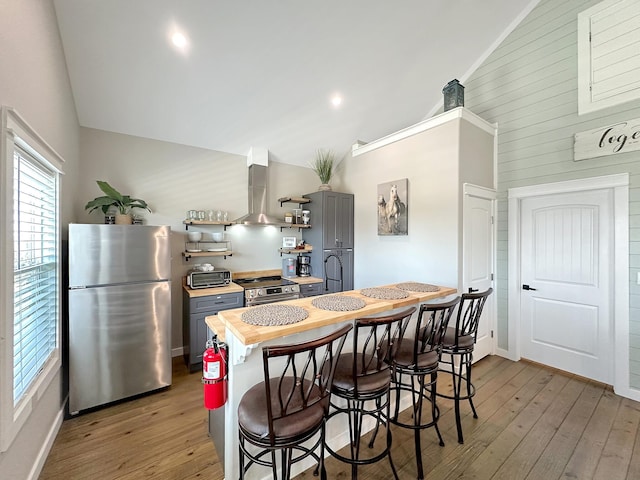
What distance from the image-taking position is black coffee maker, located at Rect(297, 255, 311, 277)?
4419mm

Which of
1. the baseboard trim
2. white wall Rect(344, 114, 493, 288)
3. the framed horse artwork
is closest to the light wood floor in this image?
the baseboard trim

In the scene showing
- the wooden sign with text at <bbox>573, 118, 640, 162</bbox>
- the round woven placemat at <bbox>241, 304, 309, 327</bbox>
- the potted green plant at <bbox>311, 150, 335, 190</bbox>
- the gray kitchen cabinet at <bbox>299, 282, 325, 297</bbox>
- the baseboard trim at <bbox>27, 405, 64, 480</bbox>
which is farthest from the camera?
the potted green plant at <bbox>311, 150, 335, 190</bbox>

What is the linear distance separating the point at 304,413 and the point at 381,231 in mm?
2959

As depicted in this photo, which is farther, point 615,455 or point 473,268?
point 473,268

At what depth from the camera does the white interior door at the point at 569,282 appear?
281cm

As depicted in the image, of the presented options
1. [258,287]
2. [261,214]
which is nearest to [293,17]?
[261,214]

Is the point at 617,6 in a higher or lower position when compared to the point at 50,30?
higher

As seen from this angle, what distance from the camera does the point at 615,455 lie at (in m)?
1.90

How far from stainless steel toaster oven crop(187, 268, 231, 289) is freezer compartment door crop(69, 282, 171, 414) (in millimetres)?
496

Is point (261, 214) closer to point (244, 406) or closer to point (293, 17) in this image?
point (293, 17)

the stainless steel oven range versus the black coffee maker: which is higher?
the black coffee maker

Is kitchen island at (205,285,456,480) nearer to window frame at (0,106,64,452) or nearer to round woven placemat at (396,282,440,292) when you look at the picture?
round woven placemat at (396,282,440,292)

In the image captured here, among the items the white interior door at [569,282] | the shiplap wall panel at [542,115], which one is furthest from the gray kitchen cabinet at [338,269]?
the white interior door at [569,282]

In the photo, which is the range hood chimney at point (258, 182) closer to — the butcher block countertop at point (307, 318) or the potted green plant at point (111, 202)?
the potted green plant at point (111, 202)
